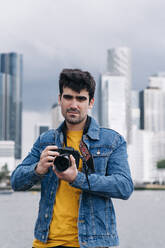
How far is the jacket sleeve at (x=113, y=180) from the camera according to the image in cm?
322

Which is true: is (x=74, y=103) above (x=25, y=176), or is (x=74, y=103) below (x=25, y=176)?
above

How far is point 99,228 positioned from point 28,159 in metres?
0.89

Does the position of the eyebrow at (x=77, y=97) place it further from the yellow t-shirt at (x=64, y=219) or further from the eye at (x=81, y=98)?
the yellow t-shirt at (x=64, y=219)

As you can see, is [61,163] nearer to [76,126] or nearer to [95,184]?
[95,184]

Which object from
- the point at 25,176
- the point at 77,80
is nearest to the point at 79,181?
the point at 25,176

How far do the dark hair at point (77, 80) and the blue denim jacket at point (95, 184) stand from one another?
0.34 m

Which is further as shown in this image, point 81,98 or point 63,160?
point 81,98

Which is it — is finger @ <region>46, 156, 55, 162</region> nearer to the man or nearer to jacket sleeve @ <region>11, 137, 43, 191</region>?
the man

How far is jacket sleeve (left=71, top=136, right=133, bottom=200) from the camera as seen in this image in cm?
322

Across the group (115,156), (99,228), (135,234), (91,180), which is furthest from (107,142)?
(135,234)

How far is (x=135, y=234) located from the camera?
1188 inches

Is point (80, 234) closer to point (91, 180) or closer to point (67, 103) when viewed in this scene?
point (91, 180)

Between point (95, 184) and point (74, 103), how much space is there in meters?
0.70

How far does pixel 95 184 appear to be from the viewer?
10.6 ft
